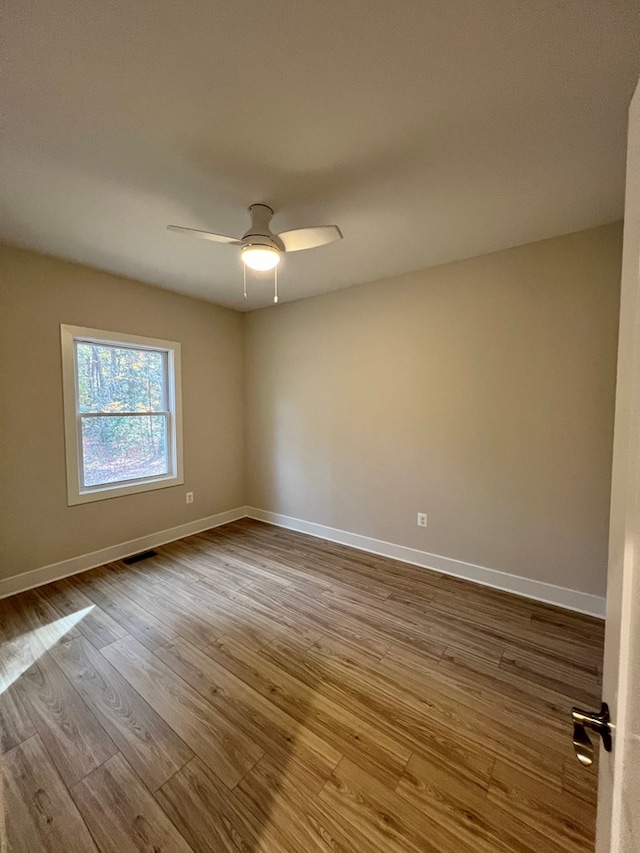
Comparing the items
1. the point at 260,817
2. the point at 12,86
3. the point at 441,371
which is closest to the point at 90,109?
the point at 12,86

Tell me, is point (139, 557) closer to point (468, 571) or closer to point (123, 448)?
point (123, 448)

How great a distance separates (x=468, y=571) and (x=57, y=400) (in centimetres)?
366

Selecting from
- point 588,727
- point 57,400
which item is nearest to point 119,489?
point 57,400

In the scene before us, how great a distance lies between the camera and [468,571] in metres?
2.69

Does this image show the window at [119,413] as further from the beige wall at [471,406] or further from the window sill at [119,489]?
the beige wall at [471,406]

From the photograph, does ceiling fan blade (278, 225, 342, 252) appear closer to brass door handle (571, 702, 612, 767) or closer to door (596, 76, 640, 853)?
door (596, 76, 640, 853)

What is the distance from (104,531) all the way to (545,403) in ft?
12.5

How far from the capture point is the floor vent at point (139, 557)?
3016 mm

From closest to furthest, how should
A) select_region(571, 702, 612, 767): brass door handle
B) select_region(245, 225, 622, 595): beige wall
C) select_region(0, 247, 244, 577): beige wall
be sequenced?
select_region(571, 702, 612, 767): brass door handle
select_region(245, 225, 622, 595): beige wall
select_region(0, 247, 244, 577): beige wall

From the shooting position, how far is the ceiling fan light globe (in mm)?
1783

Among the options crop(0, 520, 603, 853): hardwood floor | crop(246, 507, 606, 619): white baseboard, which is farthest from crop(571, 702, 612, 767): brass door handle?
crop(246, 507, 606, 619): white baseboard

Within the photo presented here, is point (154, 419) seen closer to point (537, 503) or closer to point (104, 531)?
point (104, 531)

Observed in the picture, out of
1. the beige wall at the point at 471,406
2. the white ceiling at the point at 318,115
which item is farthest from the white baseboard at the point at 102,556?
the white ceiling at the point at 318,115

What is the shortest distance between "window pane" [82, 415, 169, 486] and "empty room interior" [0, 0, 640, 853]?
0.10ft
